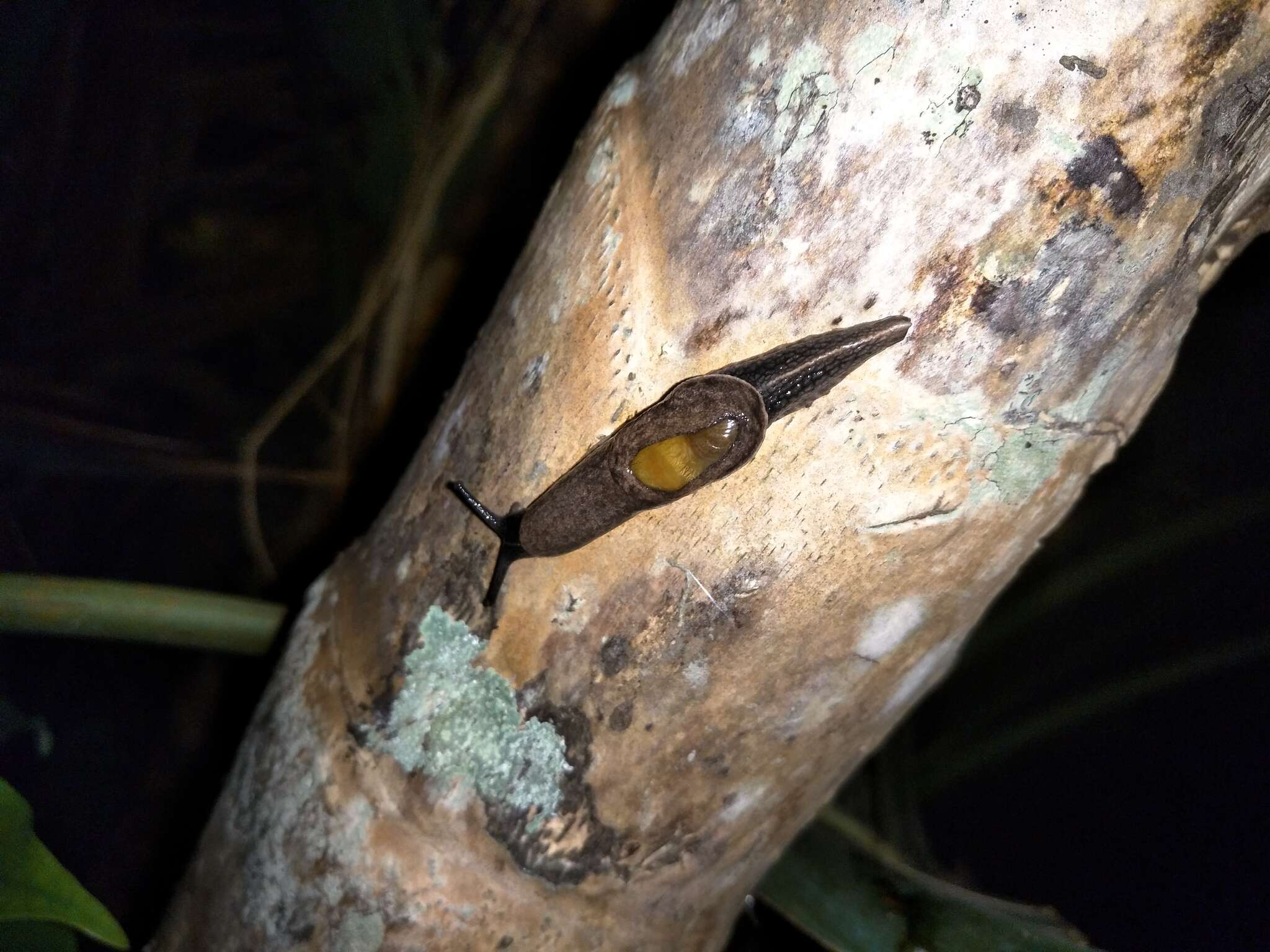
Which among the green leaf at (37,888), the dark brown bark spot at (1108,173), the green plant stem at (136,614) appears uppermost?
the dark brown bark spot at (1108,173)

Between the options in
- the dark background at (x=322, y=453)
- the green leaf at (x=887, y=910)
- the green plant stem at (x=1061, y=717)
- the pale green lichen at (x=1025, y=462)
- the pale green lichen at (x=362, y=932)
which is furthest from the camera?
the green plant stem at (x=1061, y=717)

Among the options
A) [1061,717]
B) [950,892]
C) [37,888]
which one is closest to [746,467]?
[950,892]

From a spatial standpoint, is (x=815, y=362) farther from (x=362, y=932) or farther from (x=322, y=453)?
(x=322, y=453)

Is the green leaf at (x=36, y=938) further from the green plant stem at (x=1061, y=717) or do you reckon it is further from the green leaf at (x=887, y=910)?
the green plant stem at (x=1061, y=717)

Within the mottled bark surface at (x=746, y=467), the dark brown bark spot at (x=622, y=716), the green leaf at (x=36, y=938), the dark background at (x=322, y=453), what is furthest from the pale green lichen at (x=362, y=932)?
the dark background at (x=322, y=453)

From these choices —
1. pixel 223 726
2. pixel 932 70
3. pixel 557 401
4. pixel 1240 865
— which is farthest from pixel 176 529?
pixel 1240 865
